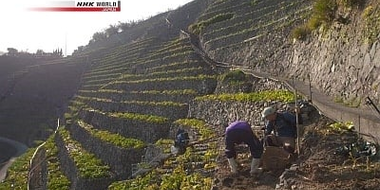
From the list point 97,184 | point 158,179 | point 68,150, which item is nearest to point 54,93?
point 68,150

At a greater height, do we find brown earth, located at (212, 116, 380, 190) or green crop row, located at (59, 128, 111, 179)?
brown earth, located at (212, 116, 380, 190)

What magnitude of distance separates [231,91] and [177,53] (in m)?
12.4

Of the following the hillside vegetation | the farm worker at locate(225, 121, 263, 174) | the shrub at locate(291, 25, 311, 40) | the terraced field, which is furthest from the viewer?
the terraced field

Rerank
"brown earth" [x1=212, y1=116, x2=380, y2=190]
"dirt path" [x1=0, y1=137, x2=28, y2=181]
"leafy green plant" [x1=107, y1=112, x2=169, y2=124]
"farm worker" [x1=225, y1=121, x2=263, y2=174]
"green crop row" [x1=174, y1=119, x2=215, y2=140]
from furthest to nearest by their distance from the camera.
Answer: "dirt path" [x1=0, y1=137, x2=28, y2=181] < "leafy green plant" [x1=107, y1=112, x2=169, y2=124] < "green crop row" [x1=174, y1=119, x2=215, y2=140] < "farm worker" [x1=225, y1=121, x2=263, y2=174] < "brown earth" [x1=212, y1=116, x2=380, y2=190]

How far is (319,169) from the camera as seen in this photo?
738cm

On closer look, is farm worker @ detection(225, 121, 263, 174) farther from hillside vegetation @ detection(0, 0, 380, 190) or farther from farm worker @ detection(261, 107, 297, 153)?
farm worker @ detection(261, 107, 297, 153)

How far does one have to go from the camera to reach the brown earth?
680 cm

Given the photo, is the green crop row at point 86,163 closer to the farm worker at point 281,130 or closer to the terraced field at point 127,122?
the terraced field at point 127,122

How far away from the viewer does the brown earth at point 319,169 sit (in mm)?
6797

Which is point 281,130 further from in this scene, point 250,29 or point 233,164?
point 250,29

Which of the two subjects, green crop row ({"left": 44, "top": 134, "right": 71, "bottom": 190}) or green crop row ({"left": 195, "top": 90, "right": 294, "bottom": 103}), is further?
green crop row ({"left": 44, "top": 134, "right": 71, "bottom": 190})

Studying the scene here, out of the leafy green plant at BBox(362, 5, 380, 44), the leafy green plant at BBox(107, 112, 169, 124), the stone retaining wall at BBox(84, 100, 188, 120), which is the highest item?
the leafy green plant at BBox(362, 5, 380, 44)

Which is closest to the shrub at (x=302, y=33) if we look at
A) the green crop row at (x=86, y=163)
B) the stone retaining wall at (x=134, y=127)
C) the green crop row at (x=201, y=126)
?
the green crop row at (x=201, y=126)

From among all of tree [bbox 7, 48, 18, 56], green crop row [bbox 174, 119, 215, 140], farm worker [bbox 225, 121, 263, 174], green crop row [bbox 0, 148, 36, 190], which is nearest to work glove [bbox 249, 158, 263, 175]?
farm worker [bbox 225, 121, 263, 174]
